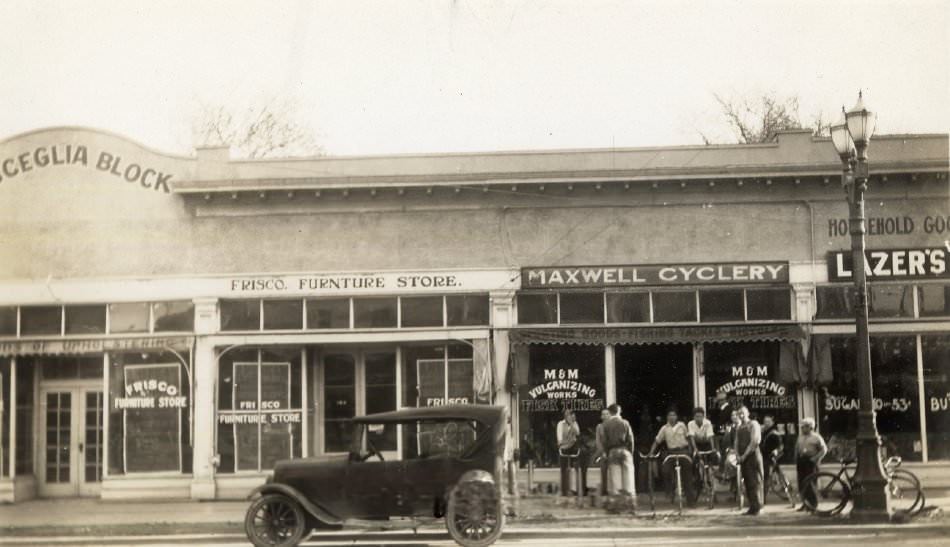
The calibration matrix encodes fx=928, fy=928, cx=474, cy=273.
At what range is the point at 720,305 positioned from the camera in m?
17.1

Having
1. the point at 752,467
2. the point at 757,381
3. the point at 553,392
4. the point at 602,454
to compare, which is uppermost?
the point at 757,381

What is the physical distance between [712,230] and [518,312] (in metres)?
3.97

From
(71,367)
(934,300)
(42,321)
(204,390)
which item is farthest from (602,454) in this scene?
(42,321)

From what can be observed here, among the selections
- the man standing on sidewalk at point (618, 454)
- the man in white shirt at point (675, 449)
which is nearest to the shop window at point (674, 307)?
the man in white shirt at point (675, 449)

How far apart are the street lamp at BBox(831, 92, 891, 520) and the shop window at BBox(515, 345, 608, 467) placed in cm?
487

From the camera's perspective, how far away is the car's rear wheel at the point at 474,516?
1195 centimetres

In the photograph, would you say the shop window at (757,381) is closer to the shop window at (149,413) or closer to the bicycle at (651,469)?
the bicycle at (651,469)

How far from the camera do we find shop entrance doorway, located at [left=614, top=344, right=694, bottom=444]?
672 inches

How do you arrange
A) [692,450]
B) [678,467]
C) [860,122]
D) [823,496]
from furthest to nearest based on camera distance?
[692,450]
[678,467]
[823,496]
[860,122]

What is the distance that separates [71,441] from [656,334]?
37.8ft

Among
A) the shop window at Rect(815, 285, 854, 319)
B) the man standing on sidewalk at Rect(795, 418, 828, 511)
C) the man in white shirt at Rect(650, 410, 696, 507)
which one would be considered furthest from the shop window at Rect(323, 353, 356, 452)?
the shop window at Rect(815, 285, 854, 319)

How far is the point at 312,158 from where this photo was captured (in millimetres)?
17766

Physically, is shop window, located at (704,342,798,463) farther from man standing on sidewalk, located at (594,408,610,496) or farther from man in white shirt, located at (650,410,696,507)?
man standing on sidewalk, located at (594,408,610,496)

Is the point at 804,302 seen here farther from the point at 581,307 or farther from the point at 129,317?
the point at 129,317
